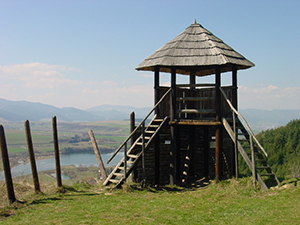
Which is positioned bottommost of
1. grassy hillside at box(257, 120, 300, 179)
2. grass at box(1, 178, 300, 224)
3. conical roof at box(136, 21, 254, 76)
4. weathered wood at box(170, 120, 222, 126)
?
grassy hillside at box(257, 120, 300, 179)

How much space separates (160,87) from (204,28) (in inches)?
143

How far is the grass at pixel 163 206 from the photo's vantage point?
745cm

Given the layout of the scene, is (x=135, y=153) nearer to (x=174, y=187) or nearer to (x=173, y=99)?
(x=174, y=187)

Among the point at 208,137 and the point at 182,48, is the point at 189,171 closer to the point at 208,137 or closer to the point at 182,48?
the point at 208,137

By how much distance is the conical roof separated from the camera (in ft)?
38.3

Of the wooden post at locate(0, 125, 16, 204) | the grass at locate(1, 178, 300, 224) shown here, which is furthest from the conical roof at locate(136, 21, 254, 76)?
the wooden post at locate(0, 125, 16, 204)

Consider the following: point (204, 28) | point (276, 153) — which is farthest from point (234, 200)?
point (276, 153)

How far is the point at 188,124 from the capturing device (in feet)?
39.8

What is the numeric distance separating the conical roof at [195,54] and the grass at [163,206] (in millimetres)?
4622

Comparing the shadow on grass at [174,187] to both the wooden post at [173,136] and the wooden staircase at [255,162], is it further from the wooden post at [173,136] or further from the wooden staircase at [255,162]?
the wooden staircase at [255,162]

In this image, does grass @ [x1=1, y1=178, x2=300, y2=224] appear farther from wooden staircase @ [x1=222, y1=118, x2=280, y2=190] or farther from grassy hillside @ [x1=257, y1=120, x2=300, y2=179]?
grassy hillside @ [x1=257, y1=120, x2=300, y2=179]

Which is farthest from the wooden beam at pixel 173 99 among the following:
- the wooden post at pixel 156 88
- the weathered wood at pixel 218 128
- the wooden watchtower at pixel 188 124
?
A: the weathered wood at pixel 218 128

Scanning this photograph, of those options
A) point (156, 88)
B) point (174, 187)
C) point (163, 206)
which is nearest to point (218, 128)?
point (174, 187)

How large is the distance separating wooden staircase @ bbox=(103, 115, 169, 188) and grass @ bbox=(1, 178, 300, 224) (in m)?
0.60
